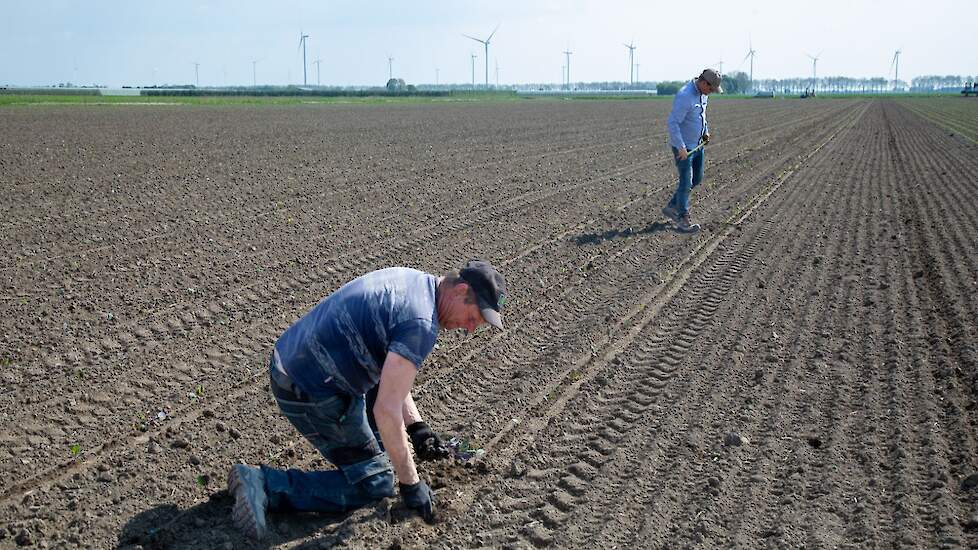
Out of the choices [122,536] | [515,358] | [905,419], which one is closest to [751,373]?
[905,419]

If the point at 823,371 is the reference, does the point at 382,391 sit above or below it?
above

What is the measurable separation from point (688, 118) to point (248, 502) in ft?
28.2

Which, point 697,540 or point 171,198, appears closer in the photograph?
point 697,540

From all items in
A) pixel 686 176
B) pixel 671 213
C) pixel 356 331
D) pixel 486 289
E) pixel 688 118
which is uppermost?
pixel 688 118

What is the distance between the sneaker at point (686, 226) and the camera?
37.1ft

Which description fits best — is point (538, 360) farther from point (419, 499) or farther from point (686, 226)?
point (686, 226)

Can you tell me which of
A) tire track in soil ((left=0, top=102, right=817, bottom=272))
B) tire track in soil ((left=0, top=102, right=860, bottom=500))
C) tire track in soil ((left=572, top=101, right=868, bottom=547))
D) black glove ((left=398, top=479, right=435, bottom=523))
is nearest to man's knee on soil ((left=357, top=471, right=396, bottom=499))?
black glove ((left=398, top=479, right=435, bottom=523))

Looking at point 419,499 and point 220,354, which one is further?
point 220,354

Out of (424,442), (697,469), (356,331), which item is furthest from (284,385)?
(697,469)

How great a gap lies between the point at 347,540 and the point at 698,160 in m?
8.85

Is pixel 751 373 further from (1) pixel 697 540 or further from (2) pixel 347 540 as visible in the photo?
(2) pixel 347 540

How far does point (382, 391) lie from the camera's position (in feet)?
11.9

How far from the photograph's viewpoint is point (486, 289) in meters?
3.68

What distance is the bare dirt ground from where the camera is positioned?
431cm
